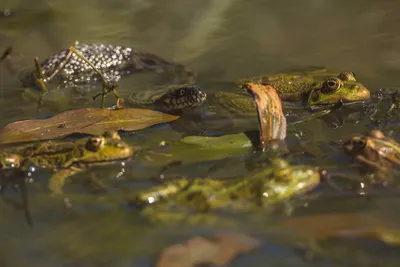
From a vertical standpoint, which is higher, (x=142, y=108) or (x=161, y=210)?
(x=161, y=210)

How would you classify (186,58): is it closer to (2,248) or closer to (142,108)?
(142,108)

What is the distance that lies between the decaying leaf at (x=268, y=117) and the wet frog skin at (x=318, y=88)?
0.76 metres

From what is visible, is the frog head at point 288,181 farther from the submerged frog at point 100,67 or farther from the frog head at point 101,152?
the submerged frog at point 100,67

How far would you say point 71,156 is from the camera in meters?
3.14

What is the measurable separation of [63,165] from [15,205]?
32 cm

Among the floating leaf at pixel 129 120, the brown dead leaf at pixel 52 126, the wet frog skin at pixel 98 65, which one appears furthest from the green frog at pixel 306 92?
the brown dead leaf at pixel 52 126

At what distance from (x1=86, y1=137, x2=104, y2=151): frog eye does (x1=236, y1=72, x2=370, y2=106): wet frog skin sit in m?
1.38

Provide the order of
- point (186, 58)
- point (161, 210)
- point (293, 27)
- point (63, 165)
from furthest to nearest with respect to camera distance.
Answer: point (293, 27), point (186, 58), point (63, 165), point (161, 210)

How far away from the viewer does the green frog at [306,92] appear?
12.7 ft

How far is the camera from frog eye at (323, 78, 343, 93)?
12.7 feet

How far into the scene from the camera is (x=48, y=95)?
4508mm

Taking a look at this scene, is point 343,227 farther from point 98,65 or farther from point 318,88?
point 98,65

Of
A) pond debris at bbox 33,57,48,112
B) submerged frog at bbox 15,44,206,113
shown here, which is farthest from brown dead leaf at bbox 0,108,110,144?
submerged frog at bbox 15,44,206,113

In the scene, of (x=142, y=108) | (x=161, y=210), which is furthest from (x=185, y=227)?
(x=142, y=108)
